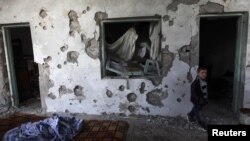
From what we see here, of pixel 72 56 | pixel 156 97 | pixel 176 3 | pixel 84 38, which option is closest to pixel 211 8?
pixel 176 3

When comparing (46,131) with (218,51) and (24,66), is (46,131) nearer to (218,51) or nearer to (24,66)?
(24,66)

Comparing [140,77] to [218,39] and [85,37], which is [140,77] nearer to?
[85,37]

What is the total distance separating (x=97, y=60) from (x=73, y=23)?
86cm

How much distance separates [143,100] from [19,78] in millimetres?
3278

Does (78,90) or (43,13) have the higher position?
(43,13)

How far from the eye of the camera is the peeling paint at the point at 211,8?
3898 millimetres

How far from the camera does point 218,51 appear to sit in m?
6.48

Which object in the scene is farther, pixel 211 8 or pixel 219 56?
pixel 219 56

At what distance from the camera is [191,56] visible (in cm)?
412

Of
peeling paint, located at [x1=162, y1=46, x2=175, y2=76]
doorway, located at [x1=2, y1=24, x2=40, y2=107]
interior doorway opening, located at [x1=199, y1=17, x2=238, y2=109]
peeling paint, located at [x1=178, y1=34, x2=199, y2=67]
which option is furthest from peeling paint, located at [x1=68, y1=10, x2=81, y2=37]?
interior doorway opening, located at [x1=199, y1=17, x2=238, y2=109]


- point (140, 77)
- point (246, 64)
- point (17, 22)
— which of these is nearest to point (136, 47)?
point (140, 77)

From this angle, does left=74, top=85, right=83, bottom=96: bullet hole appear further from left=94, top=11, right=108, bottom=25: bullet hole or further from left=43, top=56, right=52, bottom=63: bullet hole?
left=94, top=11, right=108, bottom=25: bullet hole

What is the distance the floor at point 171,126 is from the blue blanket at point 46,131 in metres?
1.33

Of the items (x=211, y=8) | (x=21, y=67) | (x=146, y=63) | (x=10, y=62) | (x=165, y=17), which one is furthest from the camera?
(x=21, y=67)
